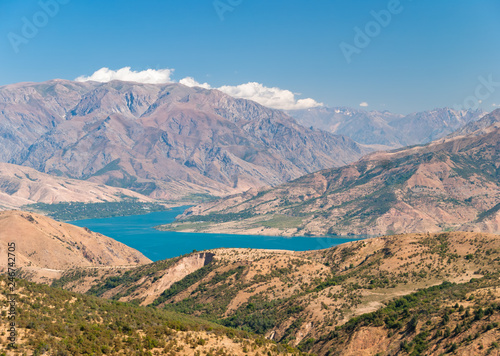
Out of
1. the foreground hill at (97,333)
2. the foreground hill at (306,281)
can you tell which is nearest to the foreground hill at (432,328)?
the foreground hill at (306,281)

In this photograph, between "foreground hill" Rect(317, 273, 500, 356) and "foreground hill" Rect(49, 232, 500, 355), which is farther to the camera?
"foreground hill" Rect(49, 232, 500, 355)

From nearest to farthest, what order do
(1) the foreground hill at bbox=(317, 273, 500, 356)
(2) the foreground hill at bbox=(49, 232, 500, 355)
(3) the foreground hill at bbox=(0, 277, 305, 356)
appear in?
(3) the foreground hill at bbox=(0, 277, 305, 356) < (1) the foreground hill at bbox=(317, 273, 500, 356) < (2) the foreground hill at bbox=(49, 232, 500, 355)

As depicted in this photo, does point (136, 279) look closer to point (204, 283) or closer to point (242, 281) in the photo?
point (204, 283)

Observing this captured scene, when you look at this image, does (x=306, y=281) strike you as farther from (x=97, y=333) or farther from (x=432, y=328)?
(x=97, y=333)

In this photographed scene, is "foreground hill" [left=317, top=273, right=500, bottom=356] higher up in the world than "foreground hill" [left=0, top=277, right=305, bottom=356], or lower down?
lower down

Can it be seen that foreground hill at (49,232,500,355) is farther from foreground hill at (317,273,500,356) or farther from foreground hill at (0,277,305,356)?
foreground hill at (0,277,305,356)

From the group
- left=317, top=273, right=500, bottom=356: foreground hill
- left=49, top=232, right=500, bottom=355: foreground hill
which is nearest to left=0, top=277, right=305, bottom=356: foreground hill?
left=317, top=273, right=500, bottom=356: foreground hill
